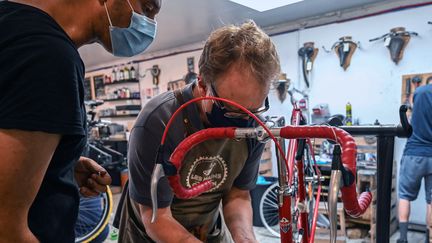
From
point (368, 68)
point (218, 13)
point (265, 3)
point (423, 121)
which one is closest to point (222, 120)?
point (423, 121)

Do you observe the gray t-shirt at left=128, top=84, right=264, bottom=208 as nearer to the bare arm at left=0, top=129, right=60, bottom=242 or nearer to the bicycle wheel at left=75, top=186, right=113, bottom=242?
the bare arm at left=0, top=129, right=60, bottom=242

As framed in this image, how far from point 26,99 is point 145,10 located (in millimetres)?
516

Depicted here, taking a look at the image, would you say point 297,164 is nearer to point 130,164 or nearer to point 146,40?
point 130,164

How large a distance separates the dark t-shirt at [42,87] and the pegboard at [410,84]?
3.59 meters

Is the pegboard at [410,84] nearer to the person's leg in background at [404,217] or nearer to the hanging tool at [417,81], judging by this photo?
the hanging tool at [417,81]

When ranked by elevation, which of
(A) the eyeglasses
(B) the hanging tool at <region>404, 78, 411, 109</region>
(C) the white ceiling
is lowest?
(A) the eyeglasses

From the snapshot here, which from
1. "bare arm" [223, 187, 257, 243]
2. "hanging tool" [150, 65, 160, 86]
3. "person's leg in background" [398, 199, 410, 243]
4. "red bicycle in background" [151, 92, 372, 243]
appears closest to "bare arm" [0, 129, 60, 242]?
"red bicycle in background" [151, 92, 372, 243]

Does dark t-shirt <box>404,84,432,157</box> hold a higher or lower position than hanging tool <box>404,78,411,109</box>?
lower

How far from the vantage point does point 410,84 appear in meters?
3.38

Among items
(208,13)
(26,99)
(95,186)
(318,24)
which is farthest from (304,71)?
(26,99)

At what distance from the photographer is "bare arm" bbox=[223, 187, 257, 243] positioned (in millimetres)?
1130

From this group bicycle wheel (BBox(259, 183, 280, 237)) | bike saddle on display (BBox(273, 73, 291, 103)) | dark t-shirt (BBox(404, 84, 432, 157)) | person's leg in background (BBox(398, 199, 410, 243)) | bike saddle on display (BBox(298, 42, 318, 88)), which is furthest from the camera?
bike saddle on display (BBox(273, 73, 291, 103))

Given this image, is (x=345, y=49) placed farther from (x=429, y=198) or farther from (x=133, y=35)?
(x=133, y=35)

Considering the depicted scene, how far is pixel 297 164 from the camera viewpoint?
107 centimetres
